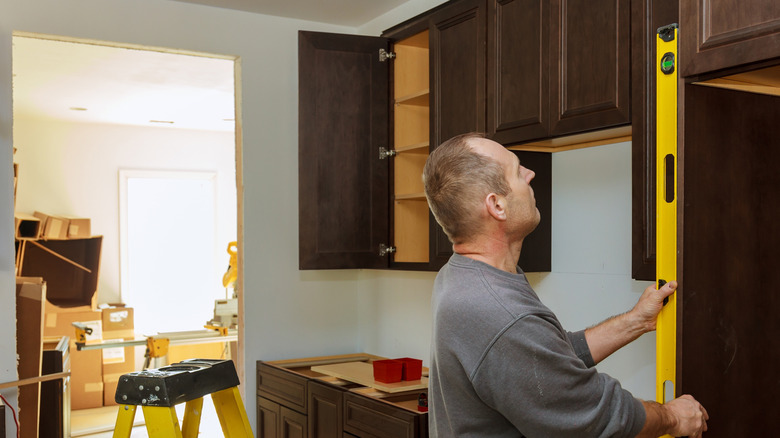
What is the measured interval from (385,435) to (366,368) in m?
0.72

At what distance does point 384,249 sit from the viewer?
3.63 m

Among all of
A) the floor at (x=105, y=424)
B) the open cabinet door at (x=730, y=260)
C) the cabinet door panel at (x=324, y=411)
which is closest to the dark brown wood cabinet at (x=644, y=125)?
the open cabinet door at (x=730, y=260)

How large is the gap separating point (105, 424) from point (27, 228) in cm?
182

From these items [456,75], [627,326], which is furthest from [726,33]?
[456,75]

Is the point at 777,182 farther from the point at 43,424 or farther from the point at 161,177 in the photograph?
the point at 161,177

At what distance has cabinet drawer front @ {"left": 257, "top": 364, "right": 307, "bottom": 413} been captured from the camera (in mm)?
3541

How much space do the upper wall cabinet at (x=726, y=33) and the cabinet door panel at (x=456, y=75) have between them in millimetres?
1335

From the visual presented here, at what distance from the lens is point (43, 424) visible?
13.2 feet

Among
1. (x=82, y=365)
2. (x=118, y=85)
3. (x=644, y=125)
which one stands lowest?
(x=82, y=365)

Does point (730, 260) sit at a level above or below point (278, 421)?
above

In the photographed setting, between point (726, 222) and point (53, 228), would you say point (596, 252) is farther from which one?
point (53, 228)

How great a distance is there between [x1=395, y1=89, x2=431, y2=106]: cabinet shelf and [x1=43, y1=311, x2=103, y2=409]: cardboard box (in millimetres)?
3947

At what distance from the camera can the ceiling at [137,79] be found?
3.98 m

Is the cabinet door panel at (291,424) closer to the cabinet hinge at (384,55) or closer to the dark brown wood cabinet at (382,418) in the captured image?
the dark brown wood cabinet at (382,418)
